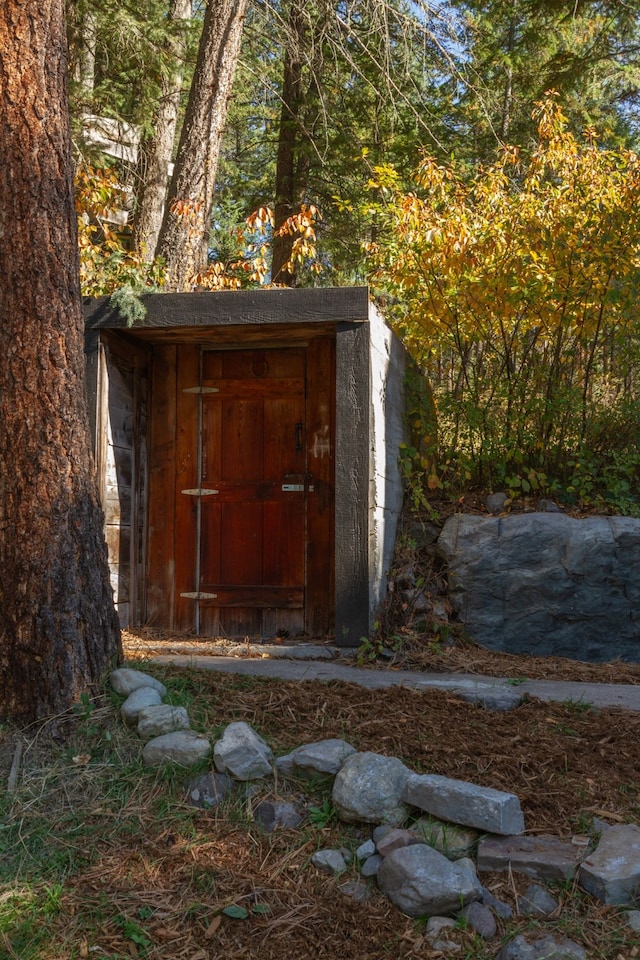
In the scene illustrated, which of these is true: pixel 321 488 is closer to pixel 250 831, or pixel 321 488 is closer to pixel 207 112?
pixel 250 831

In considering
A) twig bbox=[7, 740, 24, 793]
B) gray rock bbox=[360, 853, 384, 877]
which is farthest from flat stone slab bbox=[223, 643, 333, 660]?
gray rock bbox=[360, 853, 384, 877]

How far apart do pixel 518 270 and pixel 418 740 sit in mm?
3767

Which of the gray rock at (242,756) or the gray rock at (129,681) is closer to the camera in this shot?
the gray rock at (242,756)

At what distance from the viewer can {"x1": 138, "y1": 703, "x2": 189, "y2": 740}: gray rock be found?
347cm

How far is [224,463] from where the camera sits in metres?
6.22

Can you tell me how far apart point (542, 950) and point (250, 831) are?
1049 mm

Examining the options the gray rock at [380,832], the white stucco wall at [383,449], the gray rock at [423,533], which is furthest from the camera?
the gray rock at [423,533]

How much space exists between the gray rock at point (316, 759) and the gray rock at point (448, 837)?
0.42 meters

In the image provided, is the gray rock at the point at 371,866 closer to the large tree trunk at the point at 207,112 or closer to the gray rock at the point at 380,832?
the gray rock at the point at 380,832

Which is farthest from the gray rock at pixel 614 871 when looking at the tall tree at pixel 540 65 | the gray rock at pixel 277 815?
the tall tree at pixel 540 65

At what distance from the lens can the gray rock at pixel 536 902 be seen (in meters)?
2.61

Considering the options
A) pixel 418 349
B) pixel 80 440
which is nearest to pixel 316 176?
pixel 418 349

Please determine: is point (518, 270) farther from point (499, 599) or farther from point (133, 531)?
point (133, 531)

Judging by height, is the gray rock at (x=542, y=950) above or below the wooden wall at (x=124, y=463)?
below
